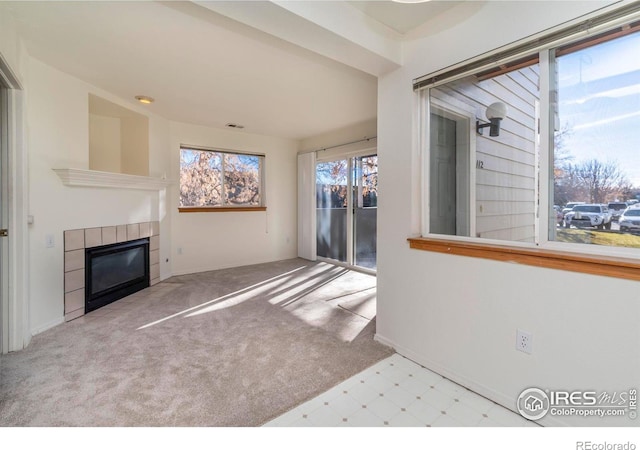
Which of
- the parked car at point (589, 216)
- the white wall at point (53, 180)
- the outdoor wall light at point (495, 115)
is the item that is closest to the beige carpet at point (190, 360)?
the white wall at point (53, 180)

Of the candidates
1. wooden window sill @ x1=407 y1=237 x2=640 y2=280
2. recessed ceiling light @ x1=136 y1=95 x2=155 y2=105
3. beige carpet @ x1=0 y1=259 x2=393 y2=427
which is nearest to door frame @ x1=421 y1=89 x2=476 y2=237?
wooden window sill @ x1=407 y1=237 x2=640 y2=280

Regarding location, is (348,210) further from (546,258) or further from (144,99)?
(546,258)

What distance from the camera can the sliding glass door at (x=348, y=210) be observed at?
4.91 meters

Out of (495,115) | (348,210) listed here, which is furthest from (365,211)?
(495,115)

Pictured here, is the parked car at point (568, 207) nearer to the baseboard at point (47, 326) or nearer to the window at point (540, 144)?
the window at point (540, 144)

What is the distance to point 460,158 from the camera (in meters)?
2.20

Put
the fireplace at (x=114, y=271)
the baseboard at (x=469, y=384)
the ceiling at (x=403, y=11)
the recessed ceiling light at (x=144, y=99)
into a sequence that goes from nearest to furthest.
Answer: the baseboard at (x=469, y=384), the ceiling at (x=403, y=11), the fireplace at (x=114, y=271), the recessed ceiling light at (x=144, y=99)

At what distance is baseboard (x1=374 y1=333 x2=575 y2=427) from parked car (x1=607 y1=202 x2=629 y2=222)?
107 centimetres

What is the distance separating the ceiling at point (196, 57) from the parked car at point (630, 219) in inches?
61.0

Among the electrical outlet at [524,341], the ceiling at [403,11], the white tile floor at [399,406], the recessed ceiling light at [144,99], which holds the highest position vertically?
the recessed ceiling light at [144,99]

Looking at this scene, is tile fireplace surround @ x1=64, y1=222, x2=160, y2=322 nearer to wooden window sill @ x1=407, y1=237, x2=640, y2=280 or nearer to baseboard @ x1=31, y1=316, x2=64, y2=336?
baseboard @ x1=31, y1=316, x2=64, y2=336

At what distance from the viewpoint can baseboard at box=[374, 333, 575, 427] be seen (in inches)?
60.8

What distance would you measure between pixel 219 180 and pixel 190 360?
3597mm
